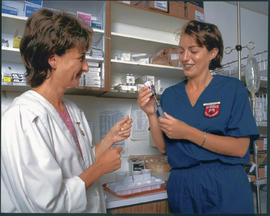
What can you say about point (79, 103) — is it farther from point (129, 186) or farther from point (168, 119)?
point (168, 119)

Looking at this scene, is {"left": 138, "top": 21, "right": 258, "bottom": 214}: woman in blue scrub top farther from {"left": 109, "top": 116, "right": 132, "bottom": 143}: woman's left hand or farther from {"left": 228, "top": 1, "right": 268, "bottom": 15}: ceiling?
{"left": 228, "top": 1, "right": 268, "bottom": 15}: ceiling

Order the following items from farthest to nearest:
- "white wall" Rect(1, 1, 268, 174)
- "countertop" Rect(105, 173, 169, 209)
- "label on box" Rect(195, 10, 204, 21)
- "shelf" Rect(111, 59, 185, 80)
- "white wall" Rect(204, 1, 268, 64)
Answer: "white wall" Rect(204, 1, 268, 64)
"label on box" Rect(195, 10, 204, 21)
"white wall" Rect(1, 1, 268, 174)
"shelf" Rect(111, 59, 185, 80)
"countertop" Rect(105, 173, 169, 209)

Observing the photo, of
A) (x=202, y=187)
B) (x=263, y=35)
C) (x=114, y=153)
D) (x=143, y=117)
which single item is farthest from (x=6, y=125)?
(x=263, y=35)

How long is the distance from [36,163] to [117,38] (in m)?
1.34

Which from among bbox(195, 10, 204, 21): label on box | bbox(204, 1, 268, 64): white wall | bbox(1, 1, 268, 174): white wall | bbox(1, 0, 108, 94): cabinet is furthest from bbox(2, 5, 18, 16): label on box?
bbox(204, 1, 268, 64): white wall

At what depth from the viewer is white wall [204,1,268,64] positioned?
2564 mm

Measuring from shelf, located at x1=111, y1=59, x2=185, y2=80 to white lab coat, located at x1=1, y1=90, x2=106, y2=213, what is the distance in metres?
1.02

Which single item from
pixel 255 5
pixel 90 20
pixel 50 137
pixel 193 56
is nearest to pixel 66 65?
pixel 50 137

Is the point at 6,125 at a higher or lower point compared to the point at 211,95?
lower

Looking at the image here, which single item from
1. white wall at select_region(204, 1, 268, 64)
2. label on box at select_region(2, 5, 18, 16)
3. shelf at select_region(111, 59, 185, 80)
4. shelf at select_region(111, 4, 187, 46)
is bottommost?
shelf at select_region(111, 59, 185, 80)

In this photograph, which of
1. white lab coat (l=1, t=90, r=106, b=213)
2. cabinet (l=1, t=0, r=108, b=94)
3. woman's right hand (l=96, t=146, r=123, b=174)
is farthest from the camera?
cabinet (l=1, t=0, r=108, b=94)

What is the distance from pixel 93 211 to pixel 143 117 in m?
1.16

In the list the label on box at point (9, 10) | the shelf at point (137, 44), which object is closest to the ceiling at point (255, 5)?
the shelf at point (137, 44)

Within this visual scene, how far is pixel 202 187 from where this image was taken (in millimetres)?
923
